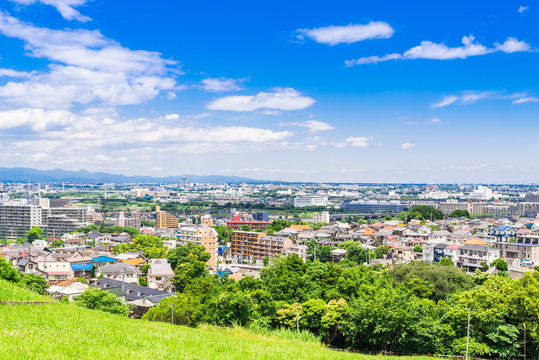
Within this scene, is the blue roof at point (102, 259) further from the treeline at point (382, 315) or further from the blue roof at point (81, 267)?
the treeline at point (382, 315)

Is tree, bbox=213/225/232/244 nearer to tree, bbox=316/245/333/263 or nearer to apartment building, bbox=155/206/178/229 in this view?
tree, bbox=316/245/333/263

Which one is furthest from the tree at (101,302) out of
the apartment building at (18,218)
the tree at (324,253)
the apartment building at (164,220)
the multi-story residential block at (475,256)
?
the apartment building at (164,220)

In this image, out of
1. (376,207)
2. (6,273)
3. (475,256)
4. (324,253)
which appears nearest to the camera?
(6,273)

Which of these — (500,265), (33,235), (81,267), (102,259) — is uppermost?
(500,265)

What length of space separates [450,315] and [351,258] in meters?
25.2

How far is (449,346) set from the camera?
530 inches

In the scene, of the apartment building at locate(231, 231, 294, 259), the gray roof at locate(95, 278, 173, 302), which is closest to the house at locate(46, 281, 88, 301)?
the gray roof at locate(95, 278, 173, 302)

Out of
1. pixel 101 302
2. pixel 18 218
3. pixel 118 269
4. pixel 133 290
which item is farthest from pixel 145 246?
pixel 18 218

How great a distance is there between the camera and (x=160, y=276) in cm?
3034

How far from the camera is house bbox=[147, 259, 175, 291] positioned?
29730mm

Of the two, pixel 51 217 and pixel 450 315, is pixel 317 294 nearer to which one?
pixel 450 315

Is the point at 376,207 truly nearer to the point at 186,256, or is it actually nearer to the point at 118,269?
the point at 186,256

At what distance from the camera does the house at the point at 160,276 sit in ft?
97.5

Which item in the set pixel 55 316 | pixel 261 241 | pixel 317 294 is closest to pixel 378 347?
pixel 317 294
